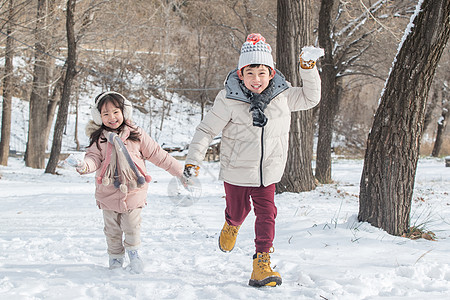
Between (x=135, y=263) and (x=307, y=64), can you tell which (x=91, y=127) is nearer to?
(x=135, y=263)

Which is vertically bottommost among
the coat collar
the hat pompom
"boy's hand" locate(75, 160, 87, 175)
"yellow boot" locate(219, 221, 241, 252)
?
"yellow boot" locate(219, 221, 241, 252)

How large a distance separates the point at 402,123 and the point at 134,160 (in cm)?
264

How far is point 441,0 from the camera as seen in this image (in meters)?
3.73

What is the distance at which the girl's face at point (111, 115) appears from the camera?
3199mm

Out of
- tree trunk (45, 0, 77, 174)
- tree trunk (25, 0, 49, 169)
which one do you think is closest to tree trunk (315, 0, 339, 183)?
tree trunk (45, 0, 77, 174)

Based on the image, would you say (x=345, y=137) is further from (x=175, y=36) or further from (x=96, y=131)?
(x=96, y=131)

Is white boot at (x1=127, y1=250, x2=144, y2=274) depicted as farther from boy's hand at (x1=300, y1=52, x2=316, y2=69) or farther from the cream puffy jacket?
boy's hand at (x1=300, y1=52, x2=316, y2=69)

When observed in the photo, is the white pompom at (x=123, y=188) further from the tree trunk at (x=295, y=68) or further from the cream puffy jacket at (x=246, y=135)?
the tree trunk at (x=295, y=68)

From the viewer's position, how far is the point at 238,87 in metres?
3.07

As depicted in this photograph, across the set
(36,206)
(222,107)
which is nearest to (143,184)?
(222,107)

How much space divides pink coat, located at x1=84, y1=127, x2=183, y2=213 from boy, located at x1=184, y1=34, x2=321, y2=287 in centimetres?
40

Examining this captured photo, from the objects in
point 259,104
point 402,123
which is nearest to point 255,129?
point 259,104

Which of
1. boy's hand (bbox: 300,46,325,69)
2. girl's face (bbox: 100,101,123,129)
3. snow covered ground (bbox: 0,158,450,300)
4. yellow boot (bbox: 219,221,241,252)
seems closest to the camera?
snow covered ground (bbox: 0,158,450,300)

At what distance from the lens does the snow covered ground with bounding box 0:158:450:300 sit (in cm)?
268
